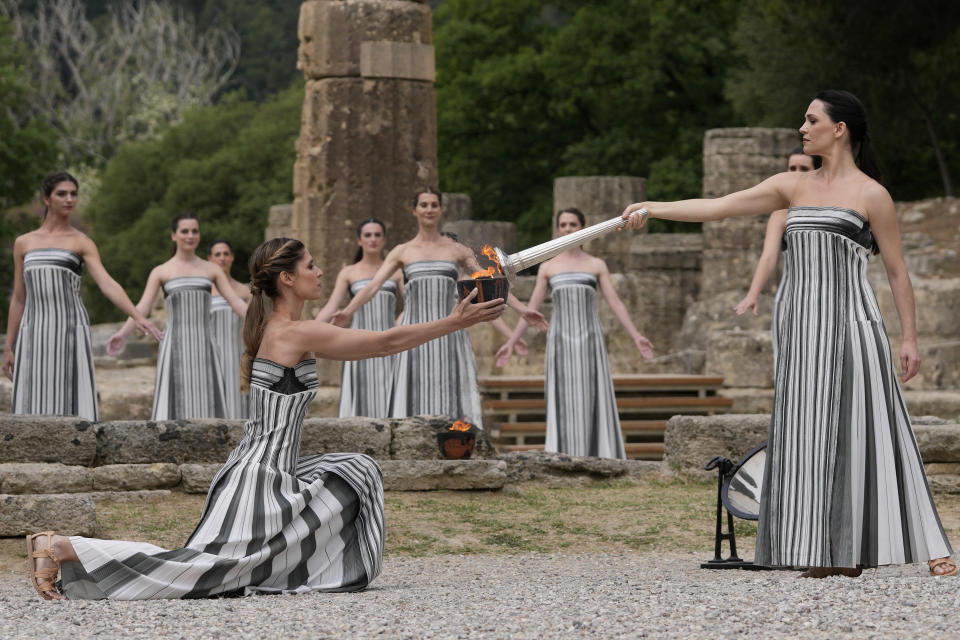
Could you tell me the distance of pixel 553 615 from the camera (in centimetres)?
519

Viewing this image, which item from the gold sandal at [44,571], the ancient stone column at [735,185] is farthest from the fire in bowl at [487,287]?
the ancient stone column at [735,185]

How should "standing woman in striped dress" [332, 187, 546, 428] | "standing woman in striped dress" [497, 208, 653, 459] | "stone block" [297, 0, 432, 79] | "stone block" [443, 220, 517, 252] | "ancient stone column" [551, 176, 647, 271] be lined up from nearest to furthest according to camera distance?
"standing woman in striped dress" [332, 187, 546, 428] → "standing woman in striped dress" [497, 208, 653, 459] → "stone block" [297, 0, 432, 79] → "stone block" [443, 220, 517, 252] → "ancient stone column" [551, 176, 647, 271]

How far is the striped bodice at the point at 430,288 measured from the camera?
11.4m

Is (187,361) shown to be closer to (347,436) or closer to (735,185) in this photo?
(347,436)

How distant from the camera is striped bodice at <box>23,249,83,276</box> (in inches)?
412

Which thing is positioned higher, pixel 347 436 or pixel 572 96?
pixel 572 96

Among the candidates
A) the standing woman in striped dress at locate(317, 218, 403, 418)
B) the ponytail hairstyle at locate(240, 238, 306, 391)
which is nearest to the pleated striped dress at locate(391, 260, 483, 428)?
the standing woman in striped dress at locate(317, 218, 403, 418)

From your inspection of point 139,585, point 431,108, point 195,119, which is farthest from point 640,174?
point 139,585

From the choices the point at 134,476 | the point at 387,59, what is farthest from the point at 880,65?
the point at 134,476

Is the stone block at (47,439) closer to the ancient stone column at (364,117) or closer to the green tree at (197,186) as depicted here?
the ancient stone column at (364,117)

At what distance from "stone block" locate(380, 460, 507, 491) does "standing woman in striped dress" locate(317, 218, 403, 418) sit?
2.68m

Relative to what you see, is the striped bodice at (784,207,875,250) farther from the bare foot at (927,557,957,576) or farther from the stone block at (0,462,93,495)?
the stone block at (0,462,93,495)

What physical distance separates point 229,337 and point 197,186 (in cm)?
2212

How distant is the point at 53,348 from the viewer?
10742 mm
